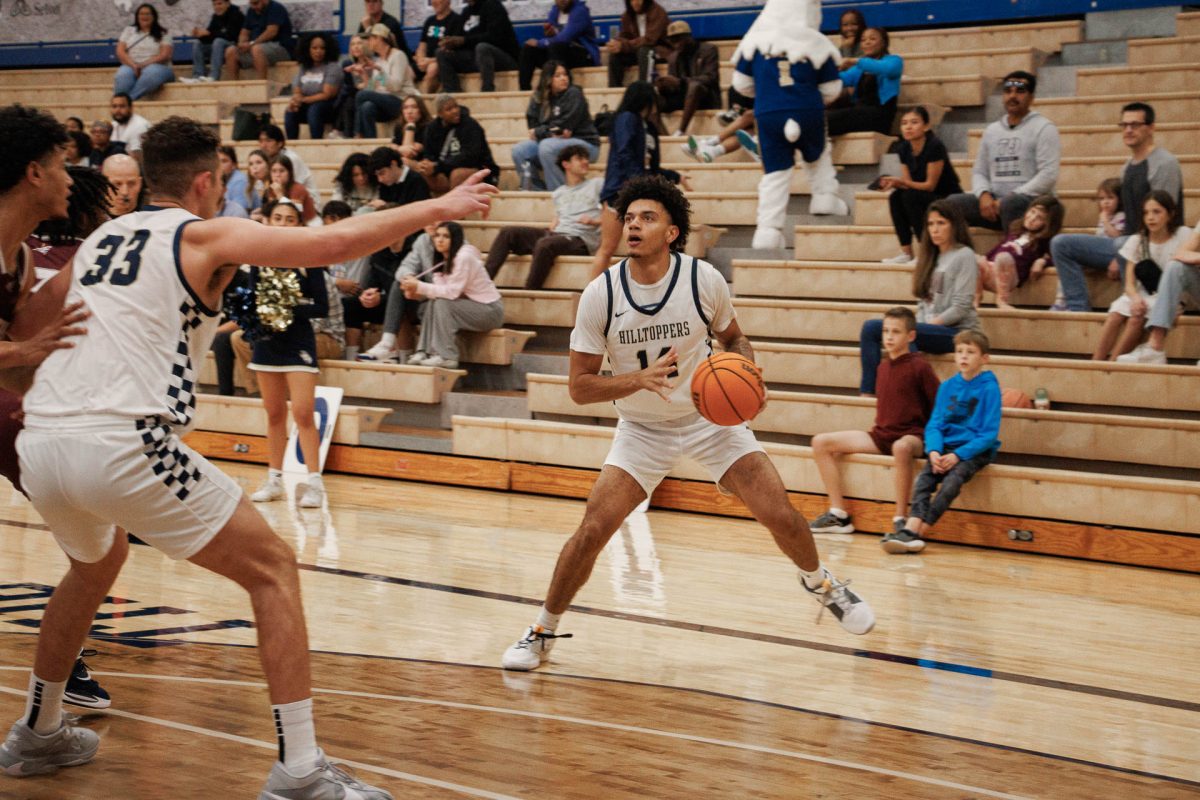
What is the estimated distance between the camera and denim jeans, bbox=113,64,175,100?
15539 mm

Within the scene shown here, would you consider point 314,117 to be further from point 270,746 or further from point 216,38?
point 270,746

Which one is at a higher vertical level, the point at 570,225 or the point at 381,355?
the point at 570,225

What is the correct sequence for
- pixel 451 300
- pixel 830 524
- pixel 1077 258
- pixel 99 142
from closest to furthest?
pixel 830 524 → pixel 1077 258 → pixel 451 300 → pixel 99 142

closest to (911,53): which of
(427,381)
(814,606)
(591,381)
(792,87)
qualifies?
(792,87)

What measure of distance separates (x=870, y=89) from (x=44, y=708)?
8808 millimetres

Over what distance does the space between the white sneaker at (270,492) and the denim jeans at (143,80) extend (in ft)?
28.6

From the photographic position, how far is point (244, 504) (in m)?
3.30

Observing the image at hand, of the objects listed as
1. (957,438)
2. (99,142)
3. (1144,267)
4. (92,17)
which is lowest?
(957,438)

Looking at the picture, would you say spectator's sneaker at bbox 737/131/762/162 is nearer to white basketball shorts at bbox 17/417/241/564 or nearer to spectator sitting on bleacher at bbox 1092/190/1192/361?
spectator sitting on bleacher at bbox 1092/190/1192/361

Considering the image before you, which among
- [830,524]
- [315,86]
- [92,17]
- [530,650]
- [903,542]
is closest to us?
[530,650]

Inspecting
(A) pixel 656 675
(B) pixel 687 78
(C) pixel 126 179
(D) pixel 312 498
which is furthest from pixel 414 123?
(A) pixel 656 675

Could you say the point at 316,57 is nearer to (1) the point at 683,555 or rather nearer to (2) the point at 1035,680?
(1) the point at 683,555

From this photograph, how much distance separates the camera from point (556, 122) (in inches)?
452

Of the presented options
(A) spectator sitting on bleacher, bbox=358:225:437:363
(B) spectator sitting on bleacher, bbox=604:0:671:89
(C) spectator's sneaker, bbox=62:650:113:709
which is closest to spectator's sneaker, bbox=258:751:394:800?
(C) spectator's sneaker, bbox=62:650:113:709
